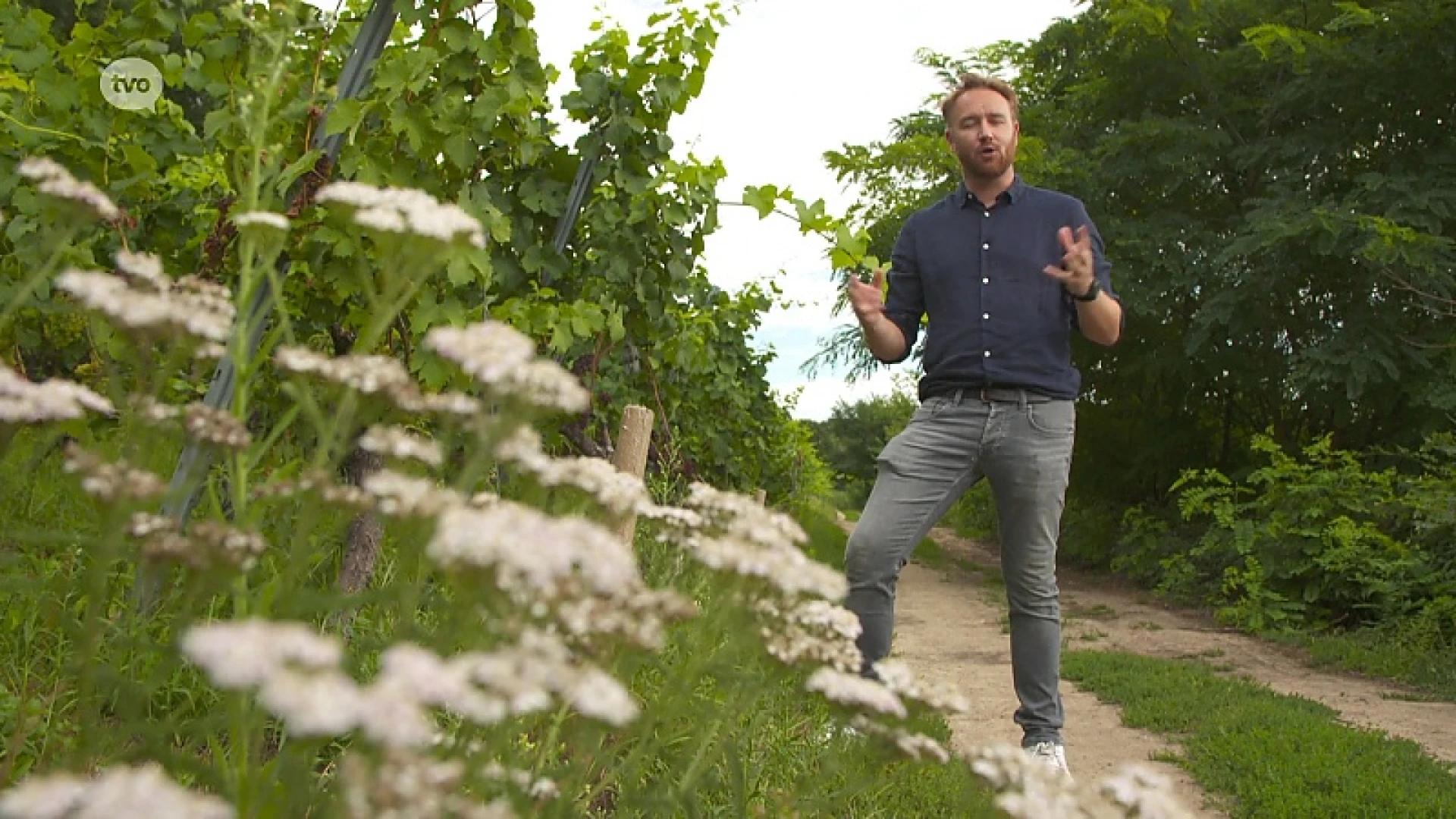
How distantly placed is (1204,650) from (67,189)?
7733 millimetres

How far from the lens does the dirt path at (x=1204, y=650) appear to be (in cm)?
545

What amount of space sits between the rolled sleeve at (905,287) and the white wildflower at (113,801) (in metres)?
3.09

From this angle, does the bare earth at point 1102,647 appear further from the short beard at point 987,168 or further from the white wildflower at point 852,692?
the short beard at point 987,168

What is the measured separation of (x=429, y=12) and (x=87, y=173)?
1.18 metres

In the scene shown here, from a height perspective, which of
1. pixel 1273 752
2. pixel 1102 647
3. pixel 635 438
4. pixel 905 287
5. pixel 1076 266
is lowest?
pixel 1102 647

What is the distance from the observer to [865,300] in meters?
3.12

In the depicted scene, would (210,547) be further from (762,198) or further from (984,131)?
(762,198)

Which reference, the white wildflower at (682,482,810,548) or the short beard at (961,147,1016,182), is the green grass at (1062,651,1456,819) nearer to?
the short beard at (961,147,1016,182)

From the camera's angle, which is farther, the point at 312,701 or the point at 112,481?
the point at 112,481

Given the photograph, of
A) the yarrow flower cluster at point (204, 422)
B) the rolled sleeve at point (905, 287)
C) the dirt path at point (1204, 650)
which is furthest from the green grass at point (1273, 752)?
the yarrow flower cluster at point (204, 422)

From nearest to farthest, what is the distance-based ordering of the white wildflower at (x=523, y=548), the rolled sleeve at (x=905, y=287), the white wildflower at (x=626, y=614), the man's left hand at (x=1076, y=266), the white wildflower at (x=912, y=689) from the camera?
the white wildflower at (x=523, y=548)
the white wildflower at (x=626, y=614)
the white wildflower at (x=912, y=689)
the man's left hand at (x=1076, y=266)
the rolled sleeve at (x=905, y=287)

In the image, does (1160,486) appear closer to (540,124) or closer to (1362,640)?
(1362,640)

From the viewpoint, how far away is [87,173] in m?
3.29

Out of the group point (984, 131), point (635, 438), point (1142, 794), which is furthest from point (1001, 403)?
point (1142, 794)
